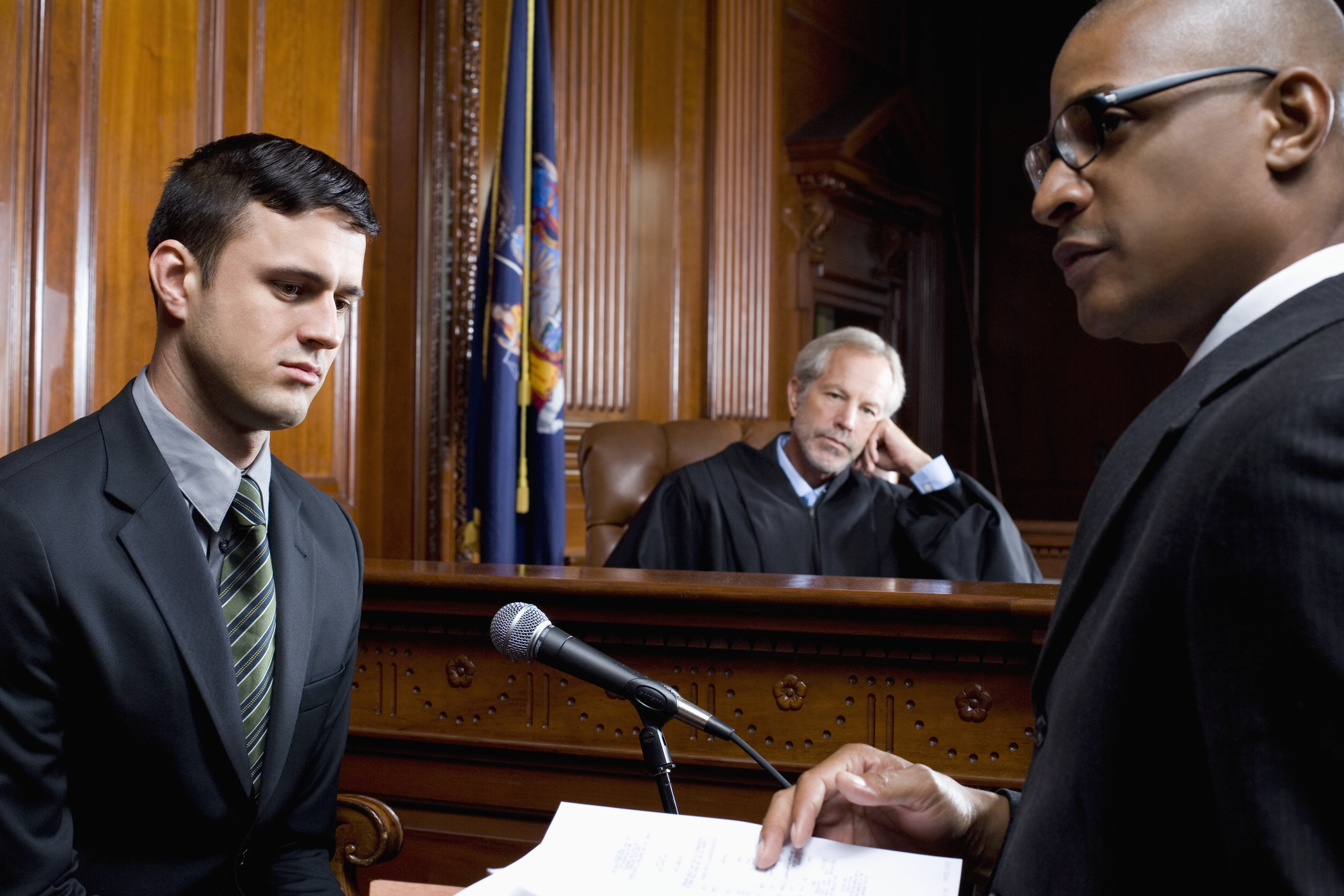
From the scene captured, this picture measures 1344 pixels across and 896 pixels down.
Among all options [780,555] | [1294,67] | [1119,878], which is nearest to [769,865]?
[1119,878]

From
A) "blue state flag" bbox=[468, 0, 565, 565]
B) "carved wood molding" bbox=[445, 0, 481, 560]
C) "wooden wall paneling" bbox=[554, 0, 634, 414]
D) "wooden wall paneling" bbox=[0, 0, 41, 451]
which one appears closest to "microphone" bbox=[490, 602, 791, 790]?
"wooden wall paneling" bbox=[0, 0, 41, 451]

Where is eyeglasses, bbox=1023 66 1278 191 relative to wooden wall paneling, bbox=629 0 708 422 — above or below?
below

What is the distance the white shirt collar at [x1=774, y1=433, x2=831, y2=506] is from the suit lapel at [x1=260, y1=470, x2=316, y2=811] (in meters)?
2.33

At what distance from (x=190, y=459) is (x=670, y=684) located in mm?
932

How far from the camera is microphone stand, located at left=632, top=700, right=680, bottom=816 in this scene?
43.1 inches

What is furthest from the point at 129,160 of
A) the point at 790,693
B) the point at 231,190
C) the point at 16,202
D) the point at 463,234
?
the point at 790,693

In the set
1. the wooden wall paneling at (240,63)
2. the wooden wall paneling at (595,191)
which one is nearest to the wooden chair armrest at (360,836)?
the wooden wall paneling at (240,63)

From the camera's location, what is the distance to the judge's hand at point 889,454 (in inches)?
148

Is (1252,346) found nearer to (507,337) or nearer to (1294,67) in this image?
(1294,67)

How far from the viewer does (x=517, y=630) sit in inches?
44.8

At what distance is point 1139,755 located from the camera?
2.36 ft

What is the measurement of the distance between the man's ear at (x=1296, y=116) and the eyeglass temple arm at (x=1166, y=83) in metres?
0.02

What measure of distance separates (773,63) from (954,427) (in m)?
3.50

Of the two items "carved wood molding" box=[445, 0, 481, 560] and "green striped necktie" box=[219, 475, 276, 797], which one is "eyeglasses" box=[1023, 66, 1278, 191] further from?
"carved wood molding" box=[445, 0, 481, 560]
